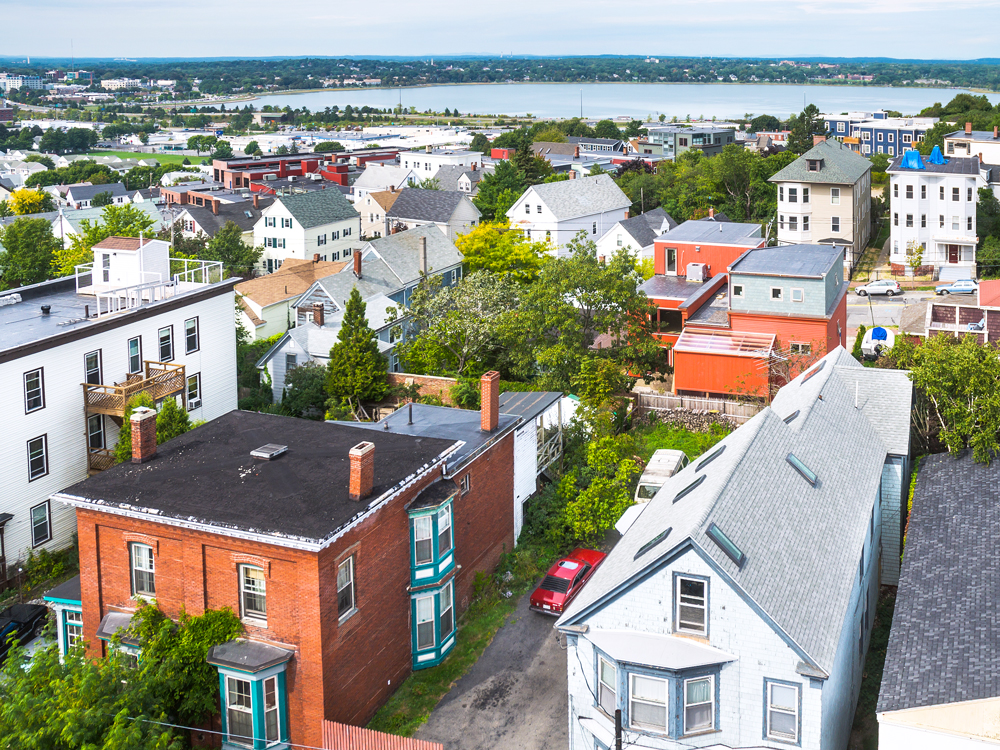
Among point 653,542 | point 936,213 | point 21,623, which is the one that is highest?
point 936,213

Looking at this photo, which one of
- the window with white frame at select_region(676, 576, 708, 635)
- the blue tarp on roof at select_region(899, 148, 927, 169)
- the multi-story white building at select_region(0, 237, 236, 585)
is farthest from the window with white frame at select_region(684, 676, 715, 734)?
the blue tarp on roof at select_region(899, 148, 927, 169)

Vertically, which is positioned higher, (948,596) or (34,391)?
(34,391)

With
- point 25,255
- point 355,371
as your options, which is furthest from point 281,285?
point 25,255

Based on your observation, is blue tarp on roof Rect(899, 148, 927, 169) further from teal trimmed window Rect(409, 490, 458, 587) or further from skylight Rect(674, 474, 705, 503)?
teal trimmed window Rect(409, 490, 458, 587)

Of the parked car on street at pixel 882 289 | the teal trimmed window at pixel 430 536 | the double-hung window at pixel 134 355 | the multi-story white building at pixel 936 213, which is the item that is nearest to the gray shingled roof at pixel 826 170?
the multi-story white building at pixel 936 213

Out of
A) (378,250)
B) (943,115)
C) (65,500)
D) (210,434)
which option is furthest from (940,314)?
(943,115)

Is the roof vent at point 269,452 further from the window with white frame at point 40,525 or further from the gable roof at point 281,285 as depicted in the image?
the gable roof at point 281,285

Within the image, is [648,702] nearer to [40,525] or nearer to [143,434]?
[143,434]
